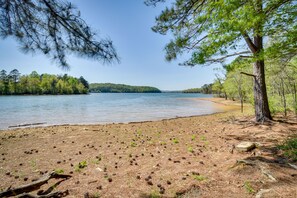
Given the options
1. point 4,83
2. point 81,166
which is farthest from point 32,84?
point 81,166

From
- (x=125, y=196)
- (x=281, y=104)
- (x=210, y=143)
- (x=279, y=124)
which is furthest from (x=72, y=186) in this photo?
(x=281, y=104)

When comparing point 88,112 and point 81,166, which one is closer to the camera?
point 81,166

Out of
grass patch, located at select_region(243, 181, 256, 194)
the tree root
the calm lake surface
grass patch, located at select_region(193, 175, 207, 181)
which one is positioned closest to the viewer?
grass patch, located at select_region(243, 181, 256, 194)

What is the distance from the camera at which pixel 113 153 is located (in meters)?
5.10

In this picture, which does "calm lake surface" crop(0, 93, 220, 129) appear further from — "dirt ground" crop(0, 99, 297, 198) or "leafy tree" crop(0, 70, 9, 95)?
"leafy tree" crop(0, 70, 9, 95)

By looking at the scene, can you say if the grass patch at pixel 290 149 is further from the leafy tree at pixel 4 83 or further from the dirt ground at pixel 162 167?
the leafy tree at pixel 4 83

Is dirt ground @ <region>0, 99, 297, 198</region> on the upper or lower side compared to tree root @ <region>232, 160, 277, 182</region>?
lower

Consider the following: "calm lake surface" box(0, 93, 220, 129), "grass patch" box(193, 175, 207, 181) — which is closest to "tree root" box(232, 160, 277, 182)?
"grass patch" box(193, 175, 207, 181)

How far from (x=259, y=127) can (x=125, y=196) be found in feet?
21.2

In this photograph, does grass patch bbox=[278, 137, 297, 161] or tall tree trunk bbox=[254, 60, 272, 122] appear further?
tall tree trunk bbox=[254, 60, 272, 122]

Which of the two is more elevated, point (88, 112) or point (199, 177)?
point (199, 177)

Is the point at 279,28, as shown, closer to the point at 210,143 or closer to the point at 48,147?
the point at 210,143

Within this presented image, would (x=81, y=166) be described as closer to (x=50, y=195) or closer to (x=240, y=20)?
(x=50, y=195)

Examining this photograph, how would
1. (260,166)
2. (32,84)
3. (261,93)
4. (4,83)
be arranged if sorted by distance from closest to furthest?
(260,166) → (261,93) → (4,83) → (32,84)
